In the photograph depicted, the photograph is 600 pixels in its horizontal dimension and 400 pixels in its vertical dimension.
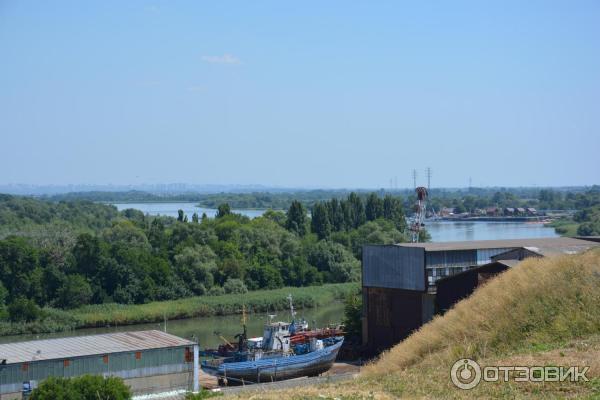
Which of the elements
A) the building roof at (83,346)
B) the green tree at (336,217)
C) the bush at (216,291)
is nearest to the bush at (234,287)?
the bush at (216,291)

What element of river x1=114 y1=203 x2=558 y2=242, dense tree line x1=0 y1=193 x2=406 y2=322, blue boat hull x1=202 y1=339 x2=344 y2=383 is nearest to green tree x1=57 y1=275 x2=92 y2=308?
dense tree line x1=0 y1=193 x2=406 y2=322

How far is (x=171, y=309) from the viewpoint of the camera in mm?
37281

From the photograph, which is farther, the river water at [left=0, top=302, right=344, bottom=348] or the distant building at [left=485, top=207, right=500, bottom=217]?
the distant building at [left=485, top=207, right=500, bottom=217]

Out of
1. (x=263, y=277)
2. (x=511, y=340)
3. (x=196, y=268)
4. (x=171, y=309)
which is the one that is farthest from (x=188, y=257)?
(x=511, y=340)

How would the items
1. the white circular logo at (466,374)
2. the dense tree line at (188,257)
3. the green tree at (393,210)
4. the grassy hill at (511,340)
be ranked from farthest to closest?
1. the green tree at (393,210)
2. the dense tree line at (188,257)
3. the white circular logo at (466,374)
4. the grassy hill at (511,340)

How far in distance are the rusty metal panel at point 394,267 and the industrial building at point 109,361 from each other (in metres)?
6.91

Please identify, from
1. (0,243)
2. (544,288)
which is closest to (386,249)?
(544,288)

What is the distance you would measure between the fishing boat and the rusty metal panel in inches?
84.3

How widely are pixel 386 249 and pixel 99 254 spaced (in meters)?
19.6

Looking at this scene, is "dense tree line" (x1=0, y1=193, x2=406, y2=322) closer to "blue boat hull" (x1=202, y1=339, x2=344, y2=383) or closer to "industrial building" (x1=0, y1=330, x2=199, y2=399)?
"blue boat hull" (x1=202, y1=339, x2=344, y2=383)

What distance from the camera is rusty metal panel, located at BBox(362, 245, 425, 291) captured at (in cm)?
2319

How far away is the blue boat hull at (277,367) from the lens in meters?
21.8

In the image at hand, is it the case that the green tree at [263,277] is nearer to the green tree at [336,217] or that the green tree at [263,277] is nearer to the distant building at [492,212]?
the green tree at [336,217]

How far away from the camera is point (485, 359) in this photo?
1191 centimetres
